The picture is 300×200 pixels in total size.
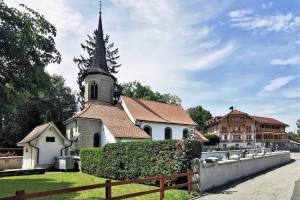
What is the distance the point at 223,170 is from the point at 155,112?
27454 mm

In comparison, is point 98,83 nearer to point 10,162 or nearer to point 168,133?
point 168,133

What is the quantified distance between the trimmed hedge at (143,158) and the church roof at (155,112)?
18.4m

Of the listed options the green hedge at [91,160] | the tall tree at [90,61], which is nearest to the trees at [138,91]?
the tall tree at [90,61]

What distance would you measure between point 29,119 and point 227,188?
143ft

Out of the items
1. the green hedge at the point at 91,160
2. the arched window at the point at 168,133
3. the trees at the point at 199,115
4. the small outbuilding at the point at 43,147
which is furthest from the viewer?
the trees at the point at 199,115

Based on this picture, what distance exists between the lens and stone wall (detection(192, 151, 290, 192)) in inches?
591

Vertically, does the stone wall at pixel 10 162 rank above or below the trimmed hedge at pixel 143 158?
below

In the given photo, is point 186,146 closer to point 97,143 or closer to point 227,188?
point 227,188

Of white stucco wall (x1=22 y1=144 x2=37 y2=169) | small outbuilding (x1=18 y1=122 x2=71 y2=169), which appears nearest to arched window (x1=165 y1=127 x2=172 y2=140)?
small outbuilding (x1=18 y1=122 x2=71 y2=169)

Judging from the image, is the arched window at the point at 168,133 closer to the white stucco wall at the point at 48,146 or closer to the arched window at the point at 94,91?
the arched window at the point at 94,91

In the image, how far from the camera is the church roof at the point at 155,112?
135ft

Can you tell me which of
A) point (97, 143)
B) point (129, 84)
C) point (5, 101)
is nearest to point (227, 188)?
point (5, 101)

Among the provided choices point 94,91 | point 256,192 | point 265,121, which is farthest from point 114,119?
point 265,121

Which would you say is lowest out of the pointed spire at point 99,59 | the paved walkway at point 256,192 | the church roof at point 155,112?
the paved walkway at point 256,192
